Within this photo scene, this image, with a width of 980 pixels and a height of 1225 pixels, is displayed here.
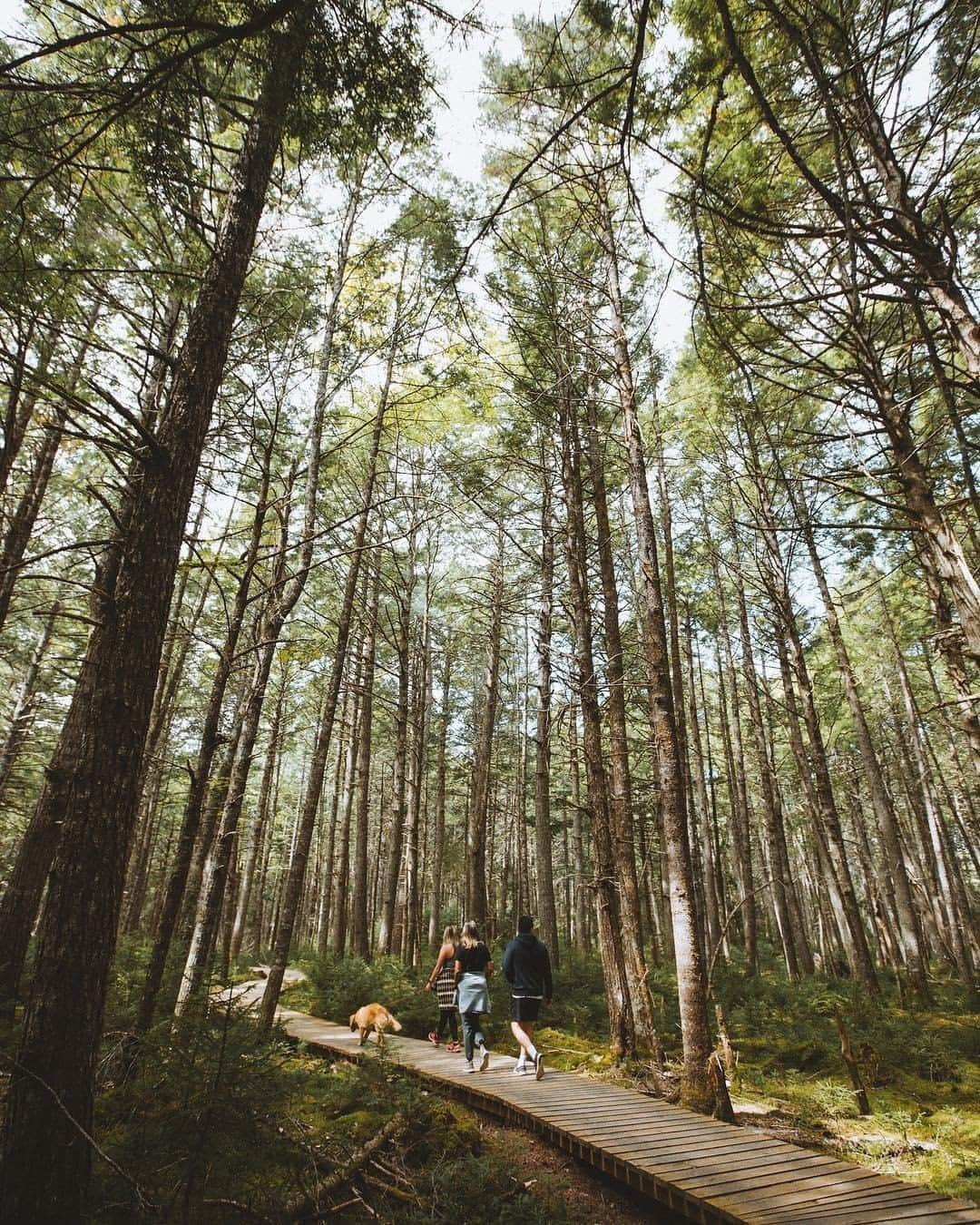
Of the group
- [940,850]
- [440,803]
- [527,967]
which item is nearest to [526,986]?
[527,967]

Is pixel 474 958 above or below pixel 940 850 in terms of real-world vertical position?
below

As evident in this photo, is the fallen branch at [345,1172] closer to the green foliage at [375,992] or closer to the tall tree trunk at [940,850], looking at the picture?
the green foliage at [375,992]

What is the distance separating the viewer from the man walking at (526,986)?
655 centimetres

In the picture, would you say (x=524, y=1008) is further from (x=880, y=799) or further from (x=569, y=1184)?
(x=880, y=799)

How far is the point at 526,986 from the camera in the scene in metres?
6.55

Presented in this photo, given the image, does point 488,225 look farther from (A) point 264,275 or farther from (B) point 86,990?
(A) point 264,275

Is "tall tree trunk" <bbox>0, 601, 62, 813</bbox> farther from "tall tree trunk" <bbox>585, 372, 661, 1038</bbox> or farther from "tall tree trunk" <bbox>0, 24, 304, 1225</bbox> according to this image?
"tall tree trunk" <bbox>585, 372, 661, 1038</bbox>

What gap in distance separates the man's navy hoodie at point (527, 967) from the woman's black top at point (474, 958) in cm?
37

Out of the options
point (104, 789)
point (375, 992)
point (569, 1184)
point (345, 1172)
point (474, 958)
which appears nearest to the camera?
point (104, 789)

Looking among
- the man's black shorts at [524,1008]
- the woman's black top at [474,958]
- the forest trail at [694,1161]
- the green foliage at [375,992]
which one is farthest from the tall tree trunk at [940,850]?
the green foliage at [375,992]

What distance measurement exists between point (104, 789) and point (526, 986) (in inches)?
210

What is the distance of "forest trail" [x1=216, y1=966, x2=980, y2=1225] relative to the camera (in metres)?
3.37

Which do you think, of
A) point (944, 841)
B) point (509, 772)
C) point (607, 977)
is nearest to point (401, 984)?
point (607, 977)

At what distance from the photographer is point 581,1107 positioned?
5.35 metres
